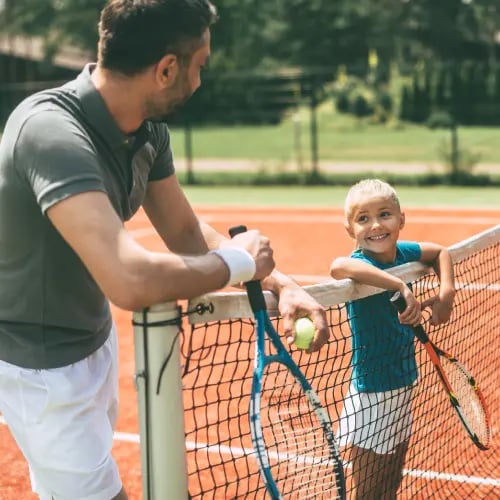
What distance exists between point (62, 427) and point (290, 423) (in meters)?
1.14

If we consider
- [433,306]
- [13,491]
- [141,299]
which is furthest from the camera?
[13,491]

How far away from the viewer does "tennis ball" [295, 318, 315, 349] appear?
2785 millimetres

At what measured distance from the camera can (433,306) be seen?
3.72 metres

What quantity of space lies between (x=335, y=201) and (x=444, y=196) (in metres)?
2.03

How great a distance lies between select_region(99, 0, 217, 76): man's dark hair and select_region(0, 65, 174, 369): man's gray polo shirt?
0.50ft

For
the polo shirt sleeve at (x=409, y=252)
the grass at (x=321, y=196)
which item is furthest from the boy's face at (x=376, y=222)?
the grass at (x=321, y=196)

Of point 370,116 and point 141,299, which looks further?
point 370,116

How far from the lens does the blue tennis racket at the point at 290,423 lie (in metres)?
2.74

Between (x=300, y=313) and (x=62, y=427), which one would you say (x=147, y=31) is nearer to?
(x=300, y=313)

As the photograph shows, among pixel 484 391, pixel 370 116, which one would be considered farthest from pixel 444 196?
pixel 370 116

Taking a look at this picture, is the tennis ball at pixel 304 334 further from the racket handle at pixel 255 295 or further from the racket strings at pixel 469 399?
the racket strings at pixel 469 399

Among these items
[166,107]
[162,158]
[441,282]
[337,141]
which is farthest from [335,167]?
[166,107]

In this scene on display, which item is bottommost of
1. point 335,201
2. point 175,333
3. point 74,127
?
point 335,201

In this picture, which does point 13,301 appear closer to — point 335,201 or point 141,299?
point 141,299
